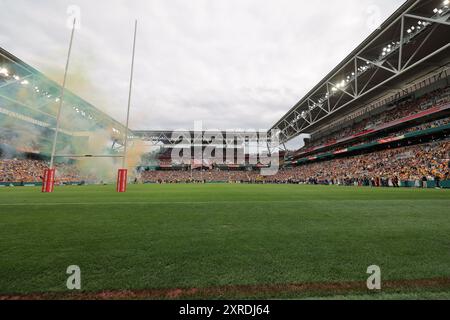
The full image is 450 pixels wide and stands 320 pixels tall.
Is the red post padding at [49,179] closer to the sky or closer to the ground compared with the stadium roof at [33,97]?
closer to the ground

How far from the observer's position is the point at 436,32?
64.2 feet

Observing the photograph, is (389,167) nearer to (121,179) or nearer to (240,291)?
(121,179)

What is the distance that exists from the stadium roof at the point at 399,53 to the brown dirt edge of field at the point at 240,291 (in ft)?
77.0

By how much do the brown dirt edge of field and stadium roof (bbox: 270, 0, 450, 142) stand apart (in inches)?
924

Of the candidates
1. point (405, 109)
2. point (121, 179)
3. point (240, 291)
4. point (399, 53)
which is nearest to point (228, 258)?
point (240, 291)

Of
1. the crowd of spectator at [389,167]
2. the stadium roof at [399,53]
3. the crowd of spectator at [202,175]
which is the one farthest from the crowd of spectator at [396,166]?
the crowd of spectator at [202,175]

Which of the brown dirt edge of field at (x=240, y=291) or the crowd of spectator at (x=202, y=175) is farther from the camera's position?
the crowd of spectator at (x=202, y=175)

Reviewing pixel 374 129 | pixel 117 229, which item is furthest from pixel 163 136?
pixel 117 229

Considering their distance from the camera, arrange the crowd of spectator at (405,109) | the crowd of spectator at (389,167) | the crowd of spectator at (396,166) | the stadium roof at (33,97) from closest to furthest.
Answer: the crowd of spectator at (396,166), the crowd of spectator at (389,167), the stadium roof at (33,97), the crowd of spectator at (405,109)

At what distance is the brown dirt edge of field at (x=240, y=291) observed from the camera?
1.78m

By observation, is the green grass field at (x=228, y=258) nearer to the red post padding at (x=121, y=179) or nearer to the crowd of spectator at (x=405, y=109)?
the red post padding at (x=121, y=179)

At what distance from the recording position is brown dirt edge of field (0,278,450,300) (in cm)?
178


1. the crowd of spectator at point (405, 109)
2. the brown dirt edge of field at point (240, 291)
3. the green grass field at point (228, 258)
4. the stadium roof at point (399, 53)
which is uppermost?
the stadium roof at point (399, 53)
